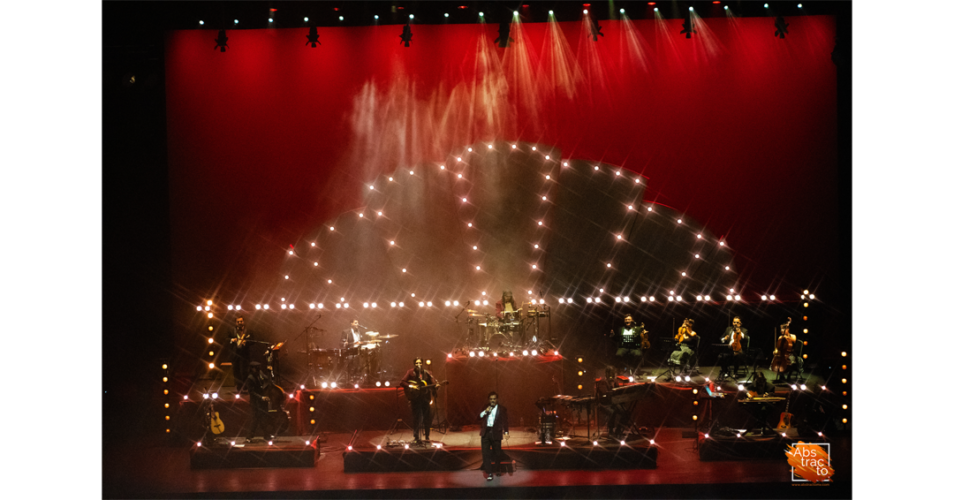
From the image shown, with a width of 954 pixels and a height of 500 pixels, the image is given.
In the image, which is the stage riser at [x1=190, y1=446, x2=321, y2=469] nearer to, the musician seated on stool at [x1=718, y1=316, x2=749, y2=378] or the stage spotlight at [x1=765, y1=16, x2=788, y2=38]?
the musician seated on stool at [x1=718, y1=316, x2=749, y2=378]

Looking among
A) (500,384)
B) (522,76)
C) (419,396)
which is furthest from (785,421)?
(522,76)

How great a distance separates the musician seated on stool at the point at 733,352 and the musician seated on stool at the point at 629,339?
1.00 m

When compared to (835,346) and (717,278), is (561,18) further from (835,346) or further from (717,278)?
(835,346)

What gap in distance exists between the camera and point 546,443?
7289mm

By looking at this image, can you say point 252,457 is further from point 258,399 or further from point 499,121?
point 499,121

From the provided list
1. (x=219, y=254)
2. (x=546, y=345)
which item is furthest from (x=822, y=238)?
(x=219, y=254)

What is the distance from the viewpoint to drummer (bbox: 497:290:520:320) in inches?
323

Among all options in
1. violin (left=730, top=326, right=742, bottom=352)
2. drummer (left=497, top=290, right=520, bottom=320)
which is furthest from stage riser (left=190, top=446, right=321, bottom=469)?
violin (left=730, top=326, right=742, bottom=352)

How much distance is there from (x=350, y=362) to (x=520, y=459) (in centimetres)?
242

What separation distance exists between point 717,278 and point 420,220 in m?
4.07

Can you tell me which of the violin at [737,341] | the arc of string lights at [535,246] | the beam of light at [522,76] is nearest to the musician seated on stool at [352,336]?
the arc of string lights at [535,246]

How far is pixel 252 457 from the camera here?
7.41 metres

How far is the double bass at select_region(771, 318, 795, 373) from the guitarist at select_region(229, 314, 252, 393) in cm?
653

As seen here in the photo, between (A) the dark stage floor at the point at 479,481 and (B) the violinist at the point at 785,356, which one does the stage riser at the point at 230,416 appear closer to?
(A) the dark stage floor at the point at 479,481
